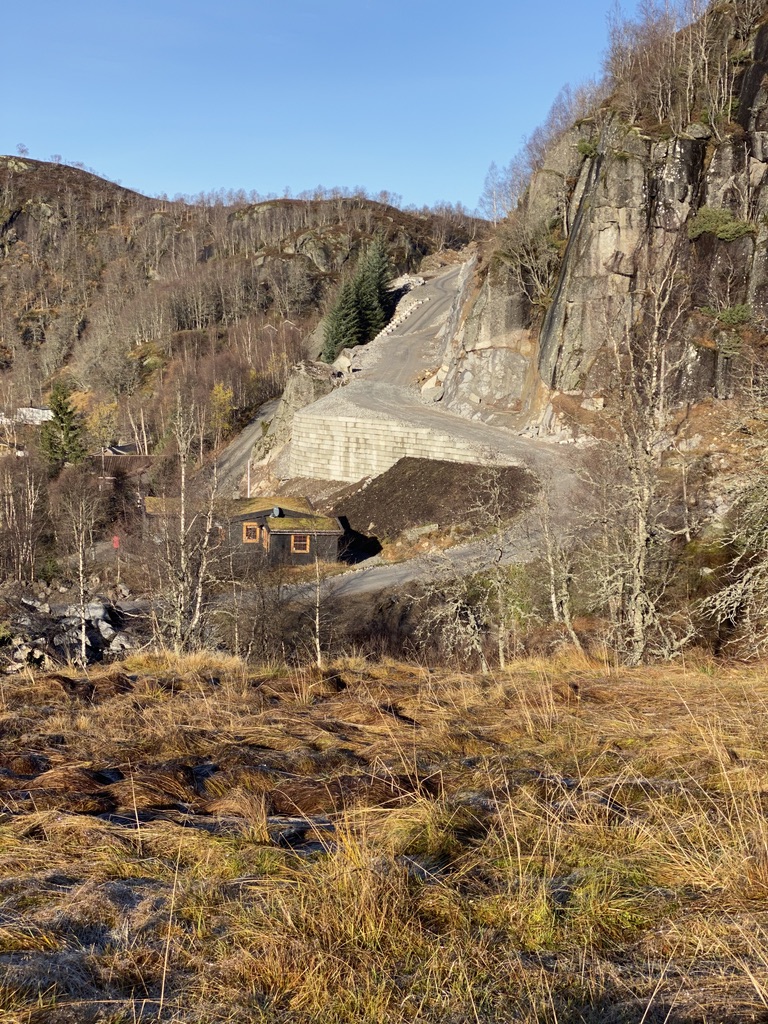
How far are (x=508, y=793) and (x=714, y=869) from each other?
1.10 m

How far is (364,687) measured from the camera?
→ 7211 mm

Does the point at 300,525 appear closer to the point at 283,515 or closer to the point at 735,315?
the point at 283,515

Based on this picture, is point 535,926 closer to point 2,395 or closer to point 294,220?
point 2,395

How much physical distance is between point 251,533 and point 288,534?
6.44 feet

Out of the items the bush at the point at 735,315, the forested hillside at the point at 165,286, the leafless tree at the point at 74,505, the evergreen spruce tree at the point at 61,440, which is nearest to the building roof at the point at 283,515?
the leafless tree at the point at 74,505

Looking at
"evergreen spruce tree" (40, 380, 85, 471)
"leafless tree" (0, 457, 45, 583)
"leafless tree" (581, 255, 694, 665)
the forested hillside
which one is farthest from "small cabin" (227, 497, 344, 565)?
the forested hillside

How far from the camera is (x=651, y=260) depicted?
3831 centimetres

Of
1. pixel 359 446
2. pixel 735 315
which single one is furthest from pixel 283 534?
pixel 735 315

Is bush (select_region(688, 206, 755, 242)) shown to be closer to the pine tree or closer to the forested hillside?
the pine tree

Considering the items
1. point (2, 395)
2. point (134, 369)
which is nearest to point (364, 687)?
point (134, 369)

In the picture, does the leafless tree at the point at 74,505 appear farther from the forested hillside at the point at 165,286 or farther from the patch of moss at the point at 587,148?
the patch of moss at the point at 587,148

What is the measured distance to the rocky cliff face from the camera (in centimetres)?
3572

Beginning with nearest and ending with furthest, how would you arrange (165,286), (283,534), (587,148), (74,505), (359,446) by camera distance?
(283,534) → (587,148) → (359,446) → (74,505) → (165,286)

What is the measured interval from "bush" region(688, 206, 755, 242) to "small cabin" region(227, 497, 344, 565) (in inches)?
901
